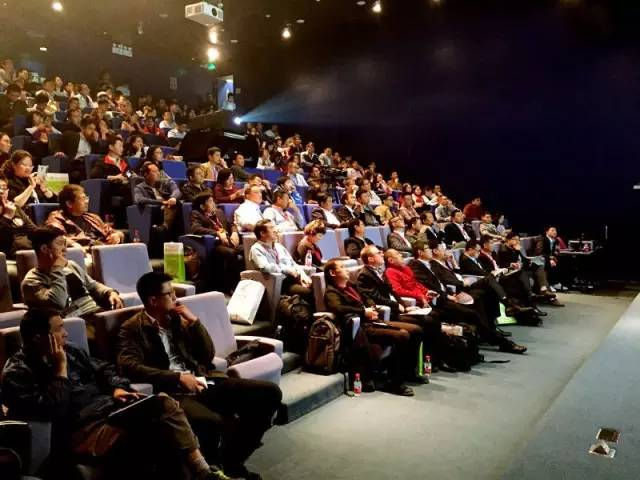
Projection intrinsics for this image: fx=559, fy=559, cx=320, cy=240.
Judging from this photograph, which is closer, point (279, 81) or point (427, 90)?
point (427, 90)

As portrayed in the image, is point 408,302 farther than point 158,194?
No

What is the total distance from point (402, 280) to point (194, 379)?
2.51m

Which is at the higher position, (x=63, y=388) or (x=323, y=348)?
(x=63, y=388)

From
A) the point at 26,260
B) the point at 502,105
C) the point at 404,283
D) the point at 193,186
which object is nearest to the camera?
the point at 26,260

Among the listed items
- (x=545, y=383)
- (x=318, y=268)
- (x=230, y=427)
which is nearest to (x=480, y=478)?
(x=230, y=427)

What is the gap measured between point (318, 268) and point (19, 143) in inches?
132

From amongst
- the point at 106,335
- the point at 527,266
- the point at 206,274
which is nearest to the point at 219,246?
the point at 206,274

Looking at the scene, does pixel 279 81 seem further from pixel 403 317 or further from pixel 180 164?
pixel 403 317

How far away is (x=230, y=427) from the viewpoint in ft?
7.86

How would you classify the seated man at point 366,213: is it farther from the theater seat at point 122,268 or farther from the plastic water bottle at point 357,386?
the theater seat at point 122,268

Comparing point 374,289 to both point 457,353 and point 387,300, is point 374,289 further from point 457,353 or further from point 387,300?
point 457,353

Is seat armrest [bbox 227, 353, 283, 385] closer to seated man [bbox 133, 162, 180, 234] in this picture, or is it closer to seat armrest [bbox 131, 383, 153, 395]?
seat armrest [bbox 131, 383, 153, 395]

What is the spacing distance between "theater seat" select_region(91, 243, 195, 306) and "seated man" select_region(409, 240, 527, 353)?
2226mm

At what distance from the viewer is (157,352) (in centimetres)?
241
